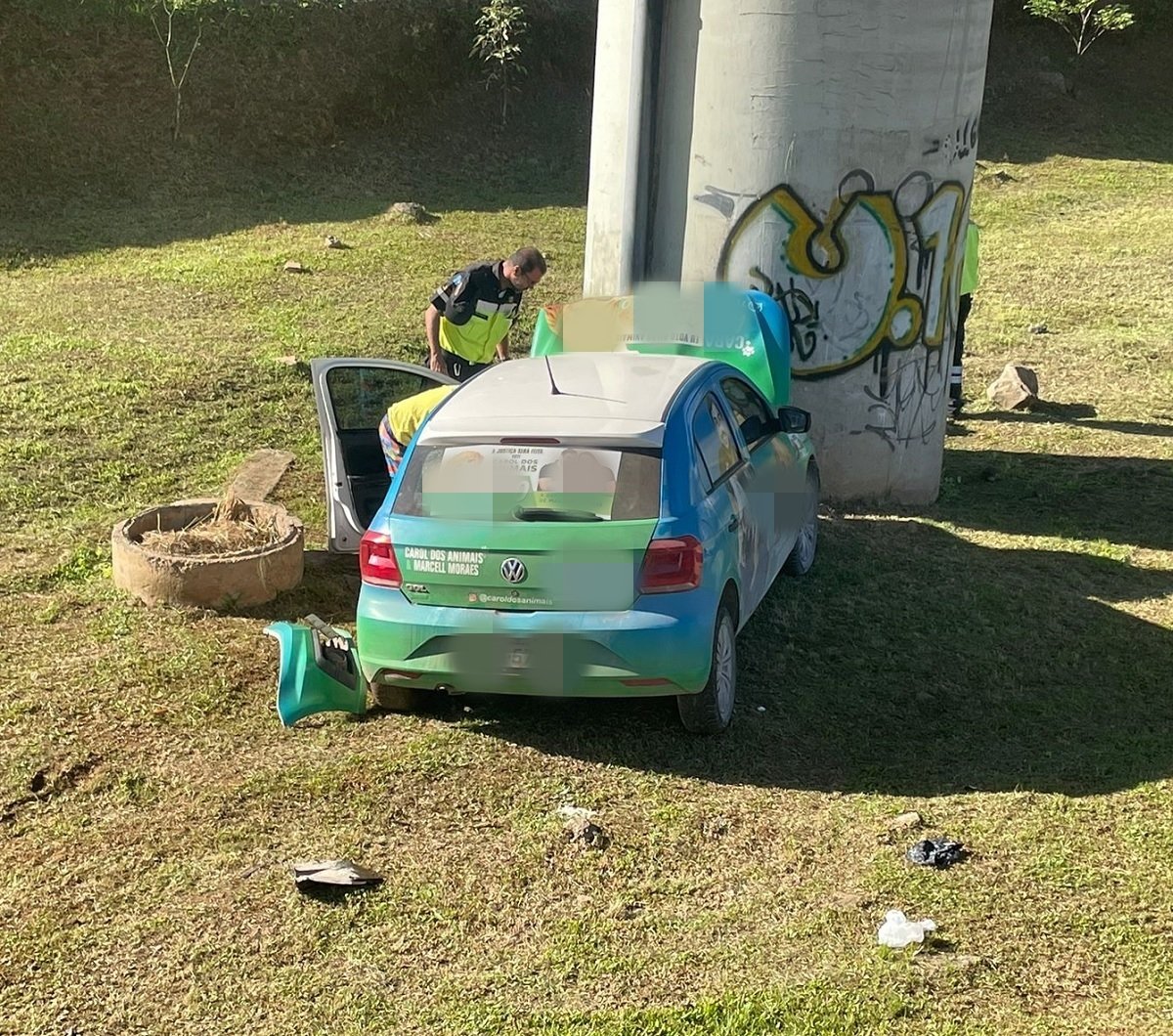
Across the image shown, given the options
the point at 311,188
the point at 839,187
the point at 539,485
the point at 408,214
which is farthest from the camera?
the point at 311,188

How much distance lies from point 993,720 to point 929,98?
5110mm

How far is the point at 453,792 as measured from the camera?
609cm

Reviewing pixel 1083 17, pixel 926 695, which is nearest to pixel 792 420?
pixel 926 695

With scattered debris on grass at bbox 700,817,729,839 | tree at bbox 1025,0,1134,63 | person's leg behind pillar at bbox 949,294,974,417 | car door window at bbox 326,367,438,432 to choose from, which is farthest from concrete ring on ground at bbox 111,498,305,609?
tree at bbox 1025,0,1134,63

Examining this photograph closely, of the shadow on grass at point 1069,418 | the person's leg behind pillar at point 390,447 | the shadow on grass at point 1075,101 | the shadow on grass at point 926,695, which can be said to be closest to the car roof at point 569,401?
the person's leg behind pillar at point 390,447

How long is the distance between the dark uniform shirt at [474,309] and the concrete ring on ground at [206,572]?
2475 millimetres

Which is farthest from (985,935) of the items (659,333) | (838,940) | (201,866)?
(659,333)

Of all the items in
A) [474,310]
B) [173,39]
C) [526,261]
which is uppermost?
[173,39]

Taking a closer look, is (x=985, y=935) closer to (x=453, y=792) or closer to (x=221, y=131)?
(x=453, y=792)

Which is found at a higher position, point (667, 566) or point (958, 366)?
point (667, 566)

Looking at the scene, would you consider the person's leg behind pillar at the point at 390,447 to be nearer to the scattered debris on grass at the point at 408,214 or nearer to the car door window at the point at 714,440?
the car door window at the point at 714,440

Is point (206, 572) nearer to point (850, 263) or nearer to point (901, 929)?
point (901, 929)

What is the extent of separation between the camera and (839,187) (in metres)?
10.2

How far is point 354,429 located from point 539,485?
2.36 metres
